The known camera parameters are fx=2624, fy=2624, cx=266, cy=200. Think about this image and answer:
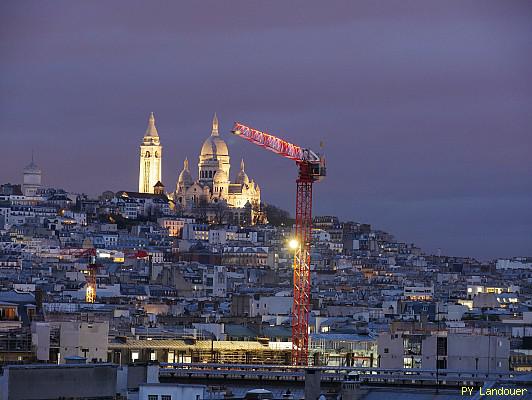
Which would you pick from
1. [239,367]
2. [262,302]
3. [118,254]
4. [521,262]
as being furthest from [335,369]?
[521,262]

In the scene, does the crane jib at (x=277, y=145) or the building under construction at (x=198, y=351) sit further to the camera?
the crane jib at (x=277, y=145)

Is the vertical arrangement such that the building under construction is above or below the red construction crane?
below

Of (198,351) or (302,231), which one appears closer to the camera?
(198,351)

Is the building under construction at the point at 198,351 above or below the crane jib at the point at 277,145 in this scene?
below

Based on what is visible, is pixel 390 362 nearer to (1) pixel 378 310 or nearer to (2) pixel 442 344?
(2) pixel 442 344

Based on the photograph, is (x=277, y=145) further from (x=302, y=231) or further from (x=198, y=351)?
(x=198, y=351)

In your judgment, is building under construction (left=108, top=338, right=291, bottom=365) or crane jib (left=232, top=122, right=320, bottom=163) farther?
crane jib (left=232, top=122, right=320, bottom=163)

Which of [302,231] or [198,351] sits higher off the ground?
[302,231]

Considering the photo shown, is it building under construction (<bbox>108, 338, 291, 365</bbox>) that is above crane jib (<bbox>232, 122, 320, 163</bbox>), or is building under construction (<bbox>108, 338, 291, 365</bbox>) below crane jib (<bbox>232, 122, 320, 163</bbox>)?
below

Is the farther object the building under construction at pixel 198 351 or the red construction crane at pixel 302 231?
the red construction crane at pixel 302 231

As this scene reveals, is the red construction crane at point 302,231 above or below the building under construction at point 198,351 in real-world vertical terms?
above

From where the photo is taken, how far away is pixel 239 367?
48.8 meters

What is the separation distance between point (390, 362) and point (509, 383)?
26.3 m

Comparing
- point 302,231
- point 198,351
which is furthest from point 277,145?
point 198,351
